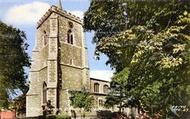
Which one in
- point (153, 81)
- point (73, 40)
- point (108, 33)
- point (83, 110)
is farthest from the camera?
point (73, 40)

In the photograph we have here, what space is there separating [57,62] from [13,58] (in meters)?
16.1

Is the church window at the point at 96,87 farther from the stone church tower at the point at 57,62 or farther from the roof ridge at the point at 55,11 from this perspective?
the roof ridge at the point at 55,11

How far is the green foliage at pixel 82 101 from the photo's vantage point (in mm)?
47731

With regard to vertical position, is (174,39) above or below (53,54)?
below

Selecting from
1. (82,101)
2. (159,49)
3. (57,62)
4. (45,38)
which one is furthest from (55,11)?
(159,49)

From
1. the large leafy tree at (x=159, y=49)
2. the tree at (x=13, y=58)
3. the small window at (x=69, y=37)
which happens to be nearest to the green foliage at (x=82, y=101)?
the tree at (x=13, y=58)

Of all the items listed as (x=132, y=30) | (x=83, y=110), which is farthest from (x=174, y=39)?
(x=83, y=110)

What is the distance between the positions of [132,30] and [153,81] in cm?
200

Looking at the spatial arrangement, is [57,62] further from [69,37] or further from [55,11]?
[55,11]

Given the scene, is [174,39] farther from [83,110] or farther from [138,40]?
[83,110]

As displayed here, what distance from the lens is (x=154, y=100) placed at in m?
15.4

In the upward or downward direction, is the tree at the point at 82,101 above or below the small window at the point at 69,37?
below

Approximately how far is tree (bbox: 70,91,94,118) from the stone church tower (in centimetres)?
283

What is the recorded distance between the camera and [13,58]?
39812 millimetres
